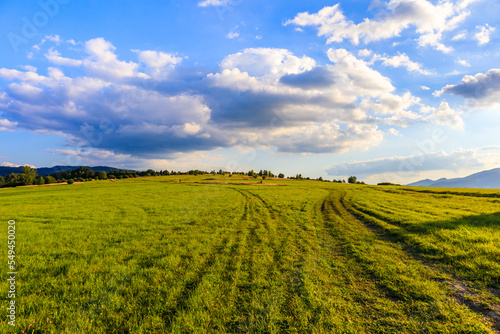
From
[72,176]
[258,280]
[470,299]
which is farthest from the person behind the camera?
[72,176]

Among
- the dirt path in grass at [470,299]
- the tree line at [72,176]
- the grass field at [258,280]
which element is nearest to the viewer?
the grass field at [258,280]

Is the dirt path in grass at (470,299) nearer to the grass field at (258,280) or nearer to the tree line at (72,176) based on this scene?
the grass field at (258,280)

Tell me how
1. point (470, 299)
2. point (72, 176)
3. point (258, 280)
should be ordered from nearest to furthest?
point (470, 299) < point (258, 280) < point (72, 176)

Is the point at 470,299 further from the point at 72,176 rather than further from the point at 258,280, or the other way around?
the point at 72,176

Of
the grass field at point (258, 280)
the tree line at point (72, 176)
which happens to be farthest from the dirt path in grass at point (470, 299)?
the tree line at point (72, 176)

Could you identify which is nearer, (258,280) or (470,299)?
(470,299)

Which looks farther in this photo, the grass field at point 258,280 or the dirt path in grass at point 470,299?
the dirt path in grass at point 470,299

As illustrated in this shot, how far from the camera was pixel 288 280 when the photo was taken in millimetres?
8812

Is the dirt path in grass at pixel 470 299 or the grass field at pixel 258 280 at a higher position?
the dirt path in grass at pixel 470 299

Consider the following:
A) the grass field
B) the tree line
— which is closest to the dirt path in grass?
the grass field

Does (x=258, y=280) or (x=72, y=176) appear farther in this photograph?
(x=72, y=176)

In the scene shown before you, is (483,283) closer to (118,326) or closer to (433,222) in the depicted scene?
(433,222)

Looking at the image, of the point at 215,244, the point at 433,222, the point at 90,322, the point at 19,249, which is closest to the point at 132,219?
the point at 19,249

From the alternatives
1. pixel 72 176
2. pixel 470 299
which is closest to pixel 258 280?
pixel 470 299
